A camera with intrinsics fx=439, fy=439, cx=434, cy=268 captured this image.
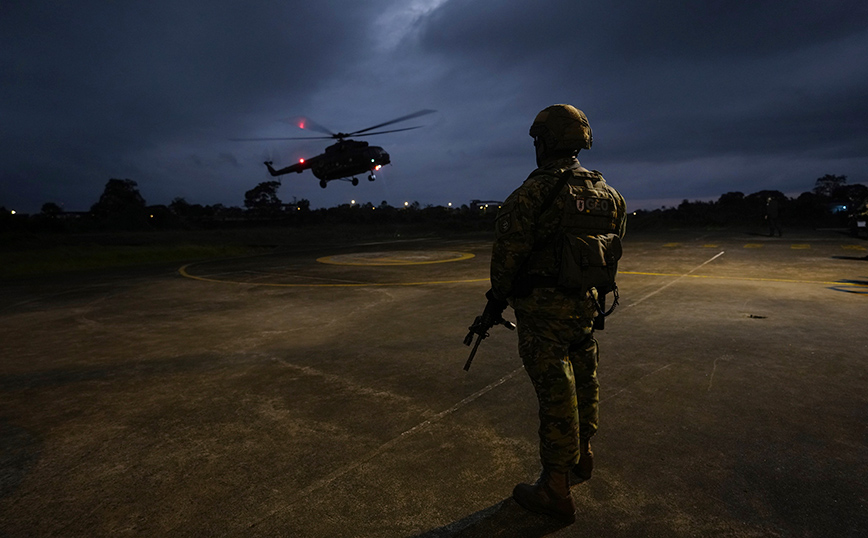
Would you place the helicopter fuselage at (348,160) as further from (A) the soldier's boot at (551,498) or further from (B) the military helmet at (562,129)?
(A) the soldier's boot at (551,498)

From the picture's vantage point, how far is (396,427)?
10.2 ft

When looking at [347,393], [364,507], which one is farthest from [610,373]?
[364,507]

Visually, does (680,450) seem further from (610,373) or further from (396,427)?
(396,427)

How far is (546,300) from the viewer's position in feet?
7.79

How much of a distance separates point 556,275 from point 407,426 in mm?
1568

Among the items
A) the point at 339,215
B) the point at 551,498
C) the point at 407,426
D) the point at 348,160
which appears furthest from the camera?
the point at 339,215

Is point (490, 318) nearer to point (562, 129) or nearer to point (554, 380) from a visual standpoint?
point (554, 380)

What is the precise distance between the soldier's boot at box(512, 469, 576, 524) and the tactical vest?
975 millimetres

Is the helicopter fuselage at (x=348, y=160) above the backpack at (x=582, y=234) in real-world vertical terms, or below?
above

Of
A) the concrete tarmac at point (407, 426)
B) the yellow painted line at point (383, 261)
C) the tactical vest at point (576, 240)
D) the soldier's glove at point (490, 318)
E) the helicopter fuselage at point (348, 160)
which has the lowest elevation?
the concrete tarmac at point (407, 426)

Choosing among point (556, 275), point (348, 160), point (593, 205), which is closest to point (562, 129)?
point (593, 205)

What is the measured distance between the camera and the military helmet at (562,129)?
8.10ft

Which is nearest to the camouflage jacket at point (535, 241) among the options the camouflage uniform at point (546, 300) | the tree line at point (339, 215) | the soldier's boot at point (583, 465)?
the camouflage uniform at point (546, 300)

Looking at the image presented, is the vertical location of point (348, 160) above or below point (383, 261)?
above
